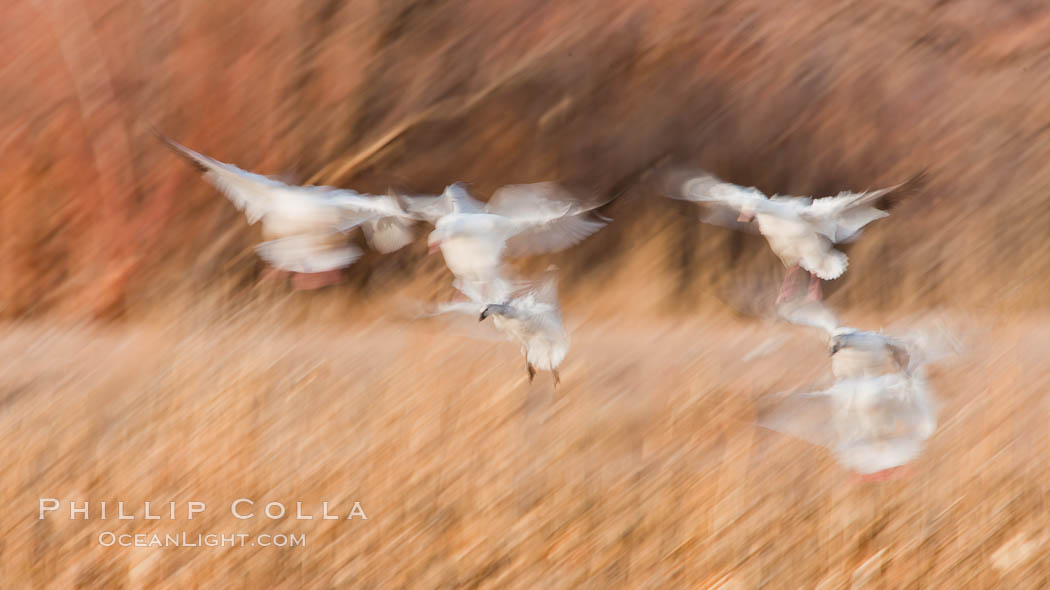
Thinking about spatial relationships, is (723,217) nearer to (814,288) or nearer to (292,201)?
(814,288)

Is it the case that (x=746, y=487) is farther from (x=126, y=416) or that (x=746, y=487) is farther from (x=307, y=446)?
(x=126, y=416)

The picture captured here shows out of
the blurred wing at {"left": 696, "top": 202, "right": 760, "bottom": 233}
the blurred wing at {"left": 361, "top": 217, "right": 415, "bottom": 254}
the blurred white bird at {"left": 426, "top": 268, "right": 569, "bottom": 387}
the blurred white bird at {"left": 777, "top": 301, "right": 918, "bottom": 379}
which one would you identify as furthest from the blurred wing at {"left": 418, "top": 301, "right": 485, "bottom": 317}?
the blurred white bird at {"left": 777, "top": 301, "right": 918, "bottom": 379}

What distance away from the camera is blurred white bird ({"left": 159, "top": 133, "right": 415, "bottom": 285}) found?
1.50m

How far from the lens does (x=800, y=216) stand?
1.49 metres

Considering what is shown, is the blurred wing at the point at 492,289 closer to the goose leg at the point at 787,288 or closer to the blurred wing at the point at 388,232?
the blurred wing at the point at 388,232

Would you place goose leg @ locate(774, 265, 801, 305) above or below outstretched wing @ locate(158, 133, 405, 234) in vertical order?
below

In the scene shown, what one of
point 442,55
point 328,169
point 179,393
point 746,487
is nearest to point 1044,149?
point 746,487

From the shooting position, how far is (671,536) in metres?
1.59

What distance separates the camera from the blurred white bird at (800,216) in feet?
4.87

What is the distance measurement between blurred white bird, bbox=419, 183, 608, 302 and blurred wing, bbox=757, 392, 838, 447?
0.41 metres

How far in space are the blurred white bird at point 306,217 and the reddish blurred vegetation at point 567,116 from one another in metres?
0.08

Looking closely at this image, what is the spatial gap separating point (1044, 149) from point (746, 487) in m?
0.76

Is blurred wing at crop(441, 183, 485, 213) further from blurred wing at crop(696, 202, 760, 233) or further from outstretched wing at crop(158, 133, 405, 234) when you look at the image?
blurred wing at crop(696, 202, 760, 233)

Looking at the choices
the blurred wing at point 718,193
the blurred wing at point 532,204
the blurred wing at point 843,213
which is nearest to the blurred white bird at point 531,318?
the blurred wing at point 532,204
